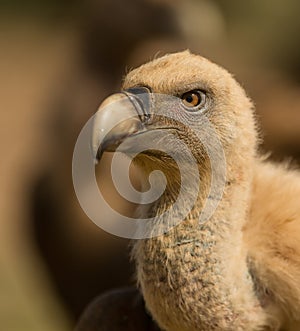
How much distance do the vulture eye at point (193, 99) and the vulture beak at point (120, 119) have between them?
0.35 feet

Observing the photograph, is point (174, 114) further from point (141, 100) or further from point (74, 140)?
point (74, 140)

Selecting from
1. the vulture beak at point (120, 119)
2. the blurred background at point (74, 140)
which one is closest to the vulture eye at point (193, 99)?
the vulture beak at point (120, 119)

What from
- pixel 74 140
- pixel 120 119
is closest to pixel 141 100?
pixel 120 119

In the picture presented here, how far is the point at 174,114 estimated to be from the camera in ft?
7.96

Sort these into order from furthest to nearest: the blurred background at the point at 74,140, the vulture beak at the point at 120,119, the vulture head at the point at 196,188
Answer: the blurred background at the point at 74,140, the vulture head at the point at 196,188, the vulture beak at the point at 120,119

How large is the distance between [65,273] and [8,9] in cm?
677

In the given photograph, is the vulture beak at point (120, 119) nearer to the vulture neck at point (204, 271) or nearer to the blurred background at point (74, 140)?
the vulture neck at point (204, 271)

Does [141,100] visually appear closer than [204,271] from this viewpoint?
Yes

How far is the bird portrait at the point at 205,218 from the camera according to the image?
243 centimetres

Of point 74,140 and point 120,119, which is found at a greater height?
point 74,140

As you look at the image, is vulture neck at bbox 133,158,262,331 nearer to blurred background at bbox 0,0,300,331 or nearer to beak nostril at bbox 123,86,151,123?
beak nostril at bbox 123,86,151,123

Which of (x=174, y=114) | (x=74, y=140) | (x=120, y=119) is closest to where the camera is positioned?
(x=120, y=119)

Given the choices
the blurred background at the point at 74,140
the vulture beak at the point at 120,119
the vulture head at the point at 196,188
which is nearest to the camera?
the vulture beak at the point at 120,119

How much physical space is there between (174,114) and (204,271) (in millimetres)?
410
